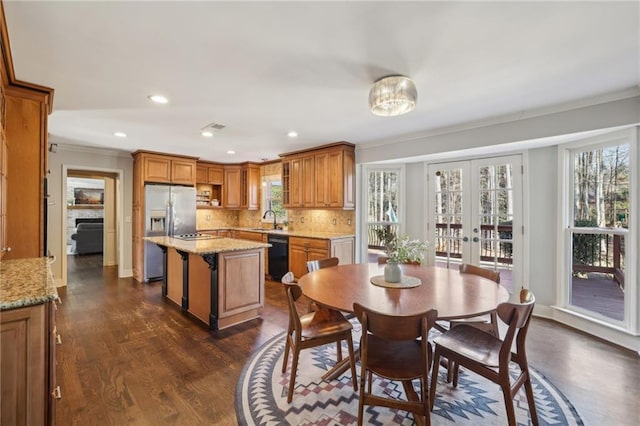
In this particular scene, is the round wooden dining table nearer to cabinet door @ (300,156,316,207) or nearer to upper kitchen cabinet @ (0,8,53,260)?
upper kitchen cabinet @ (0,8,53,260)

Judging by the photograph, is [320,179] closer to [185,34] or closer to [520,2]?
[185,34]

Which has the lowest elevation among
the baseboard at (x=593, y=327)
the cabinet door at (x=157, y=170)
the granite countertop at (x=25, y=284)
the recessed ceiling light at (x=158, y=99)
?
the baseboard at (x=593, y=327)

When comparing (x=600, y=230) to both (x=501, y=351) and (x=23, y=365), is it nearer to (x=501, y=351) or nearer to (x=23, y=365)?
(x=501, y=351)

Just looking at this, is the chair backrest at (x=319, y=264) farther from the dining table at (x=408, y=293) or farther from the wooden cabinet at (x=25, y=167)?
the wooden cabinet at (x=25, y=167)

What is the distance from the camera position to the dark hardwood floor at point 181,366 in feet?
6.18

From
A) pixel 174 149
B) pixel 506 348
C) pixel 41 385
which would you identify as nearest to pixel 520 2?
pixel 506 348

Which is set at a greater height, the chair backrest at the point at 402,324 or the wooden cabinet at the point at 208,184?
the wooden cabinet at the point at 208,184

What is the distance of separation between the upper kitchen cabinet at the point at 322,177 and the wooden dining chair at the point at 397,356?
3076 mm

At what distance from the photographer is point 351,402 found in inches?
77.0

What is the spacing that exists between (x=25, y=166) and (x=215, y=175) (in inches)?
167

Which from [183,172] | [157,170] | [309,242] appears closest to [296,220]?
[309,242]

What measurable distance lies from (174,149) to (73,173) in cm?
240

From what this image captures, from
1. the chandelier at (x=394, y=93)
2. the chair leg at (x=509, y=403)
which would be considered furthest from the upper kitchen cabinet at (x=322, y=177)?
the chair leg at (x=509, y=403)

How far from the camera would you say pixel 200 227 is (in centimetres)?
671
